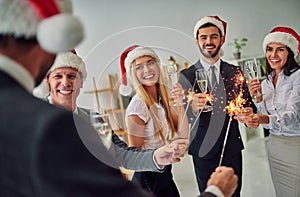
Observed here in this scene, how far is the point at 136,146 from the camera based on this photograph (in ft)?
3.92

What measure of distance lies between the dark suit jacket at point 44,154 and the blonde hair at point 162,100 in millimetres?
751

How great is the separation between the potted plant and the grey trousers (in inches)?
24.4

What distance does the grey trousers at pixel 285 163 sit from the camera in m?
1.42

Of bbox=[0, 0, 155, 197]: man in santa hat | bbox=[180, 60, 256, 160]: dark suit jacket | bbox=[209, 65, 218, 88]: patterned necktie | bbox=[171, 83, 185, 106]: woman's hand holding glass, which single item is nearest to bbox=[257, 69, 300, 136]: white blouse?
bbox=[180, 60, 256, 160]: dark suit jacket

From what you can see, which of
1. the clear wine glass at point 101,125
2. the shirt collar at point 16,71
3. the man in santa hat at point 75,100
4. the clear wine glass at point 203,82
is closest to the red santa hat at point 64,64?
the man in santa hat at point 75,100

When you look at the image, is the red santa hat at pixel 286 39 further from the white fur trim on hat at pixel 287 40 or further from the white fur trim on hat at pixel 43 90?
the white fur trim on hat at pixel 43 90

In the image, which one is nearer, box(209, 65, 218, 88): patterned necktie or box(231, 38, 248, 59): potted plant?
box(209, 65, 218, 88): patterned necktie

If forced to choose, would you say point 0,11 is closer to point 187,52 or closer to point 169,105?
point 169,105

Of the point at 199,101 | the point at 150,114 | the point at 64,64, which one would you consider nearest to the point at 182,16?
the point at 199,101

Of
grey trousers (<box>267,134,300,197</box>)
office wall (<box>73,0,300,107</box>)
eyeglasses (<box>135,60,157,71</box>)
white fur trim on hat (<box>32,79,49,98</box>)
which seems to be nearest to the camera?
white fur trim on hat (<box>32,79,49,98</box>)

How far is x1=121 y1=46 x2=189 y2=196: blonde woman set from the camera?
120cm

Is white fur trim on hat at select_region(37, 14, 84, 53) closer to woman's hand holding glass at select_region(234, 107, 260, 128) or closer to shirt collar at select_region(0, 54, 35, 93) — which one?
shirt collar at select_region(0, 54, 35, 93)

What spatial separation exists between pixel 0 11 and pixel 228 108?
0.97 m

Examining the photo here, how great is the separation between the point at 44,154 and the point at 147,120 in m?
0.79
